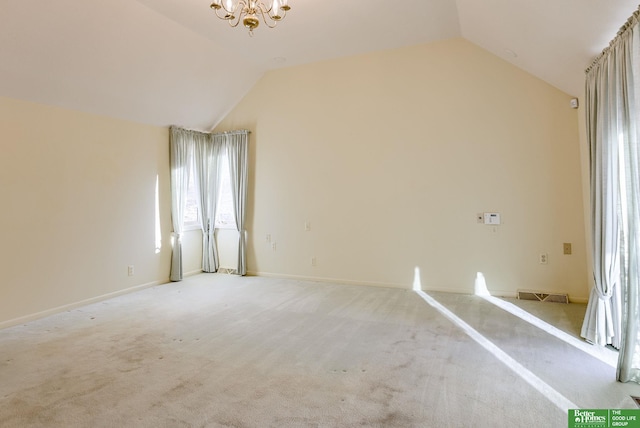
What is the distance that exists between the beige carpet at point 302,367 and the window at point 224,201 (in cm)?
205

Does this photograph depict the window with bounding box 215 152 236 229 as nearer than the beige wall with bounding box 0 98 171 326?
No

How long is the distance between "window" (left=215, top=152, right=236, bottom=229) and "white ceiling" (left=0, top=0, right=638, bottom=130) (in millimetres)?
1063

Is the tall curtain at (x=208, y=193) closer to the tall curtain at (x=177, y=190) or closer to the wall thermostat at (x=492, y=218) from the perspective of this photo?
the tall curtain at (x=177, y=190)

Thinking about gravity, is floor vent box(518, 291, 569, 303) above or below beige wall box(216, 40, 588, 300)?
below

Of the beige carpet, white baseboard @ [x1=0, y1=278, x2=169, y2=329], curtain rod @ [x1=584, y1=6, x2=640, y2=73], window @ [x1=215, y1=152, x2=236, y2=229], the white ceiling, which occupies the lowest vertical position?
the beige carpet

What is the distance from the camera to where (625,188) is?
2.33 m

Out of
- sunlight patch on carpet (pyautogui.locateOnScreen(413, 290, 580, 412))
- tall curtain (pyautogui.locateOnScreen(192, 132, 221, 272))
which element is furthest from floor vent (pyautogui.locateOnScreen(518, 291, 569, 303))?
tall curtain (pyautogui.locateOnScreen(192, 132, 221, 272))

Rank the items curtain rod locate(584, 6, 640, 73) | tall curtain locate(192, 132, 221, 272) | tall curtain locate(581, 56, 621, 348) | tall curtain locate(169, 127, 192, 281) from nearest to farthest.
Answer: curtain rod locate(584, 6, 640, 73)
tall curtain locate(581, 56, 621, 348)
tall curtain locate(169, 127, 192, 281)
tall curtain locate(192, 132, 221, 272)

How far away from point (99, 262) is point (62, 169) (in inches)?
46.3

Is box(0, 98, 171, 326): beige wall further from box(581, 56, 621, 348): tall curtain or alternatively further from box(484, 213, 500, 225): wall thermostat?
box(581, 56, 621, 348): tall curtain

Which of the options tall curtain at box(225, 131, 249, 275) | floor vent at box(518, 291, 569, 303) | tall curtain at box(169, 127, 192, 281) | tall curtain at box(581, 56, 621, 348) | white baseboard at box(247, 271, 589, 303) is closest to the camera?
tall curtain at box(581, 56, 621, 348)

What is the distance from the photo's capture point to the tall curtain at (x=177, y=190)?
524cm

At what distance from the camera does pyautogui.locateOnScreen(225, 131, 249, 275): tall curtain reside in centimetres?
561

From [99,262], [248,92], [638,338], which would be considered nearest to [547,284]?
[638,338]
